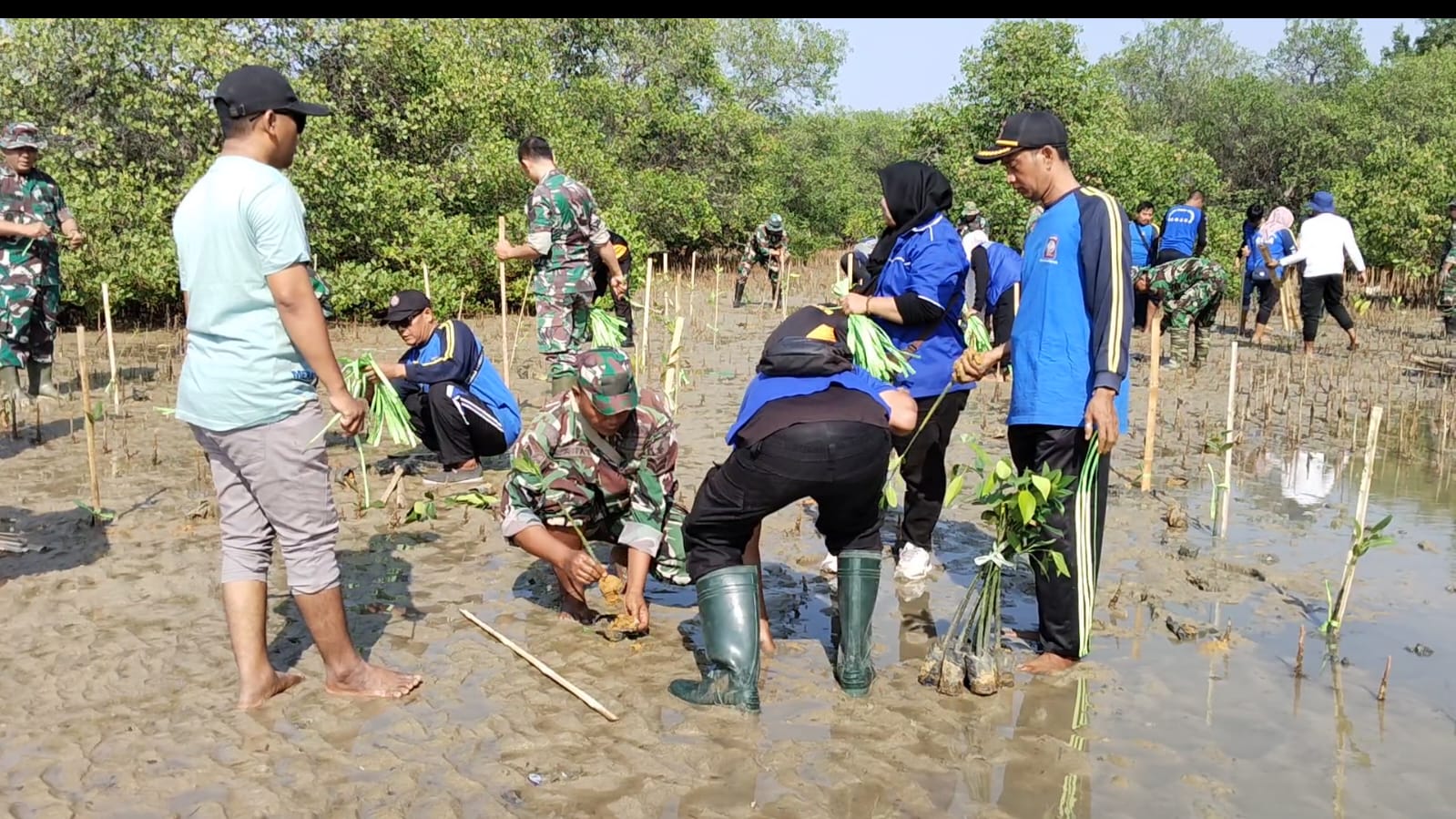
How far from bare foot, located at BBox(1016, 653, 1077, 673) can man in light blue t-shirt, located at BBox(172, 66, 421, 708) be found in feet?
8.29

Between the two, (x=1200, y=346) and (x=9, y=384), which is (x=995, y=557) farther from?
(x=1200, y=346)

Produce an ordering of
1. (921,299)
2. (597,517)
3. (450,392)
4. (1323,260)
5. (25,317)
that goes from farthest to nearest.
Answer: (1323,260) < (25,317) < (450,392) < (921,299) < (597,517)

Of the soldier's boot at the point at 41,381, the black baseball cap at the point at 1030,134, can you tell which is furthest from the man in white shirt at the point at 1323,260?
the soldier's boot at the point at 41,381

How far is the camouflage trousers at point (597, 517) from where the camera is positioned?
4305 mm

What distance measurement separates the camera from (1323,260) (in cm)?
1160

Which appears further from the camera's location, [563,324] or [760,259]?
[760,259]

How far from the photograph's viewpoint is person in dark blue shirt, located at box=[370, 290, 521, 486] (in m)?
6.44

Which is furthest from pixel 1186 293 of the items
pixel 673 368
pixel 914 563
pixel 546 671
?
pixel 546 671

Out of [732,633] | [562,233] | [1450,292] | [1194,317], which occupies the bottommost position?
[732,633]

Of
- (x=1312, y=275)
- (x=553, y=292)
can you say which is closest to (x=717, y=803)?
(x=553, y=292)

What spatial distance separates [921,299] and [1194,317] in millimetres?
7466

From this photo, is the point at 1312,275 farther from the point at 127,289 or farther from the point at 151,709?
the point at 127,289

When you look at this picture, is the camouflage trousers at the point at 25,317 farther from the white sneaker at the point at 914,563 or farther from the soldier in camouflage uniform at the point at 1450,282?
Answer: the soldier in camouflage uniform at the point at 1450,282

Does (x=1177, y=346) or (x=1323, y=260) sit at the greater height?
(x=1323, y=260)
